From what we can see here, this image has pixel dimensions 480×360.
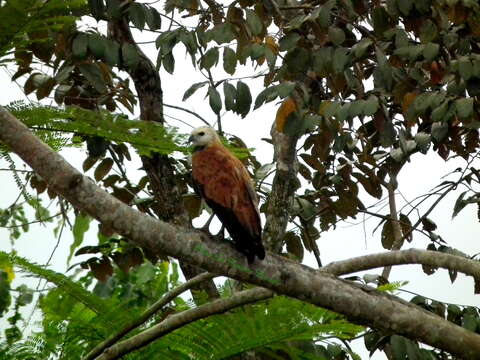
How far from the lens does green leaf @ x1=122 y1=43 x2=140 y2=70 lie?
154 inches

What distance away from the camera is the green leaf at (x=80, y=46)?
3.82m

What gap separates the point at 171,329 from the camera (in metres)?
2.67

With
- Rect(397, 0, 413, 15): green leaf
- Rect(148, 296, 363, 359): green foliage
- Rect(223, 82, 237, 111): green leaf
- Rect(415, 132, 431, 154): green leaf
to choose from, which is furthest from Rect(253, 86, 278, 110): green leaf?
Rect(148, 296, 363, 359): green foliage

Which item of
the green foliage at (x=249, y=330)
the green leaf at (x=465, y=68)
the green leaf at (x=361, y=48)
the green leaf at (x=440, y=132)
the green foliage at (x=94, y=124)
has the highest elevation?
the green leaf at (x=361, y=48)

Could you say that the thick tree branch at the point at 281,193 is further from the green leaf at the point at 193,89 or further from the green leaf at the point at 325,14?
the green leaf at the point at 325,14

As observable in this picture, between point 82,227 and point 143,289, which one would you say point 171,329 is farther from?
point 143,289

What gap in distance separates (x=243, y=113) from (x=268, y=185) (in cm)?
119

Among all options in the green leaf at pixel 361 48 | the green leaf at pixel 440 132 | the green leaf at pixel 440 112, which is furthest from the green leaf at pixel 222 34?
the green leaf at pixel 440 132

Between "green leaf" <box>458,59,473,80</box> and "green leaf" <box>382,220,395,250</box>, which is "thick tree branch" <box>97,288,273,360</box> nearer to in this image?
"green leaf" <box>458,59,473,80</box>

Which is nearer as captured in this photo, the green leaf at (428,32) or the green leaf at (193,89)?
the green leaf at (428,32)

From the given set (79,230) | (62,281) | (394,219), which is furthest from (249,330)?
(394,219)

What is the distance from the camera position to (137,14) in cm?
390

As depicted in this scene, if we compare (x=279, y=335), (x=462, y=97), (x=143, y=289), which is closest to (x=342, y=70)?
(x=462, y=97)

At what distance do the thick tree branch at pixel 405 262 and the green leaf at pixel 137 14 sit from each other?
5.18ft
